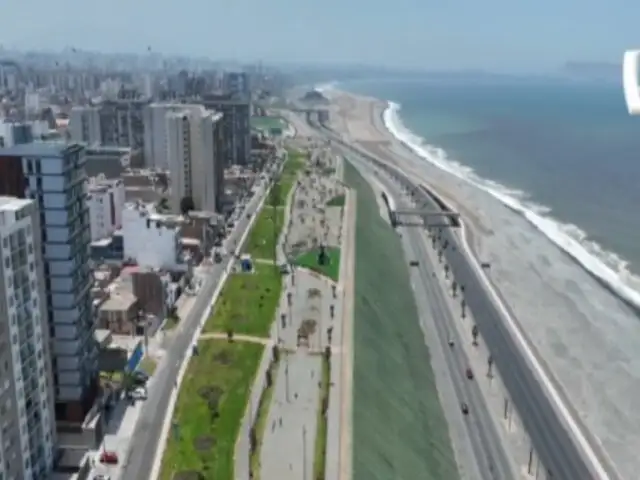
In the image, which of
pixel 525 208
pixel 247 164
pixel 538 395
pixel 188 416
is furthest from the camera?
pixel 247 164

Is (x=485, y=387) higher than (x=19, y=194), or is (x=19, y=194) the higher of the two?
(x=19, y=194)

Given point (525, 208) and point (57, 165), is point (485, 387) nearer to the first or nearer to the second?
point (57, 165)

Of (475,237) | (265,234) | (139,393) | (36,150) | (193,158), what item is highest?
(36,150)

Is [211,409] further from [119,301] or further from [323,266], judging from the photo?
[323,266]

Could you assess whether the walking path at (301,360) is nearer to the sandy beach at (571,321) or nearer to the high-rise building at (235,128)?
the sandy beach at (571,321)

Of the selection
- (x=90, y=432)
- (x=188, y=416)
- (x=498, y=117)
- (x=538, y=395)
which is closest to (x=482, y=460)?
(x=538, y=395)

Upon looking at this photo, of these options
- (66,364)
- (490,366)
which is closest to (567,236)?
(490,366)

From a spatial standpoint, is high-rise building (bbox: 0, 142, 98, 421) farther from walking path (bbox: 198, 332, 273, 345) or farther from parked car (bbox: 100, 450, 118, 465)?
walking path (bbox: 198, 332, 273, 345)
